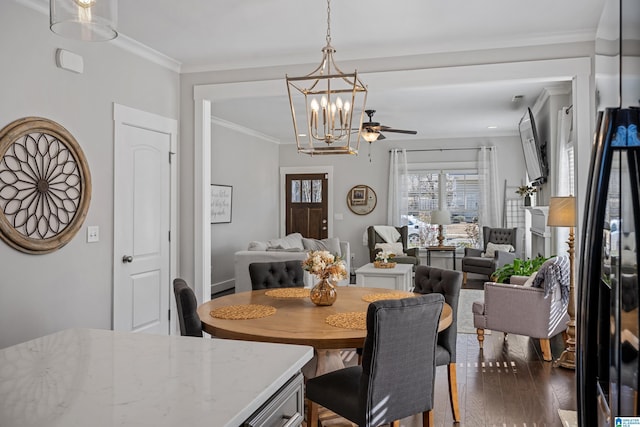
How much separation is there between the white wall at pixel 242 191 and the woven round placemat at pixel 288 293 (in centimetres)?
434

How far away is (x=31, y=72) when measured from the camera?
10.6 ft

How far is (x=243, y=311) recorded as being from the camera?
2.91m

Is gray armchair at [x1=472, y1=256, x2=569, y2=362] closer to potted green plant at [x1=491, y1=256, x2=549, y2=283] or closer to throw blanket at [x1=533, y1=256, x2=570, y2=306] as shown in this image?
throw blanket at [x1=533, y1=256, x2=570, y2=306]

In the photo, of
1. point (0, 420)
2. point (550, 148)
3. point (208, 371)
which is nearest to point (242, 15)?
point (208, 371)

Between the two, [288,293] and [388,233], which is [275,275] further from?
[388,233]

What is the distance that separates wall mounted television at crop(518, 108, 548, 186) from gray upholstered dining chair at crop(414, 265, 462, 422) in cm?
353

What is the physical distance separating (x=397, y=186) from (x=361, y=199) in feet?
2.44

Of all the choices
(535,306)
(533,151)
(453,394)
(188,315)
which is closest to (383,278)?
(535,306)

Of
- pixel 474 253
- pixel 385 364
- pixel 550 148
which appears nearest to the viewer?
pixel 385 364

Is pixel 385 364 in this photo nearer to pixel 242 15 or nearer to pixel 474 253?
pixel 242 15

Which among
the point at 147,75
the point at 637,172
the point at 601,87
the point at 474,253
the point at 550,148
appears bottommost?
the point at 474,253

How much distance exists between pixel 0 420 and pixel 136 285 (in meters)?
3.27

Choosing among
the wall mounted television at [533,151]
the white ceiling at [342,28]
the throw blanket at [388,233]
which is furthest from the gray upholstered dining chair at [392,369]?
the throw blanket at [388,233]

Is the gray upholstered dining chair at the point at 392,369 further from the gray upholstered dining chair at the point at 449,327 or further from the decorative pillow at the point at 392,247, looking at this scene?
the decorative pillow at the point at 392,247
